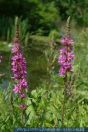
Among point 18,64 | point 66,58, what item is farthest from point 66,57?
point 18,64

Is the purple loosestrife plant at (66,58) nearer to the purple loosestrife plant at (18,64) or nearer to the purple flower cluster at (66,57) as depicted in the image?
the purple flower cluster at (66,57)

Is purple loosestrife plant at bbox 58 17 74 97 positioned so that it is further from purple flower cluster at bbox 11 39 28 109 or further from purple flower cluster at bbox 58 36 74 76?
purple flower cluster at bbox 11 39 28 109

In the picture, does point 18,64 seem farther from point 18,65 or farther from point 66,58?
point 66,58

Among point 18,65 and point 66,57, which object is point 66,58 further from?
point 18,65

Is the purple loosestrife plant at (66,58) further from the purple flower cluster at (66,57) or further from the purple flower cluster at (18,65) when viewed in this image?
the purple flower cluster at (18,65)

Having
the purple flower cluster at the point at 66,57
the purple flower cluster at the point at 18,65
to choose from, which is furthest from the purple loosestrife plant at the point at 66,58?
the purple flower cluster at the point at 18,65

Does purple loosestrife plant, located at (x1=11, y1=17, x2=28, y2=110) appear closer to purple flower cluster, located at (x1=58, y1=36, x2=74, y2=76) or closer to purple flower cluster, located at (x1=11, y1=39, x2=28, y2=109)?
purple flower cluster, located at (x1=11, y1=39, x2=28, y2=109)

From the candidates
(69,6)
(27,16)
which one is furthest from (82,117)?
(69,6)

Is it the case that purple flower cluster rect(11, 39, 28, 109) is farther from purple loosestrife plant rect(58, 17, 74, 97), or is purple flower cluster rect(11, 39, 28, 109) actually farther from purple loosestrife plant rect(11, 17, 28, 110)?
purple loosestrife plant rect(58, 17, 74, 97)

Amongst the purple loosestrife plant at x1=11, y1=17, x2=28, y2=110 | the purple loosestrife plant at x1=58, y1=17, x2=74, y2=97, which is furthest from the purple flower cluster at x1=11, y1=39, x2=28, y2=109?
the purple loosestrife plant at x1=58, y1=17, x2=74, y2=97

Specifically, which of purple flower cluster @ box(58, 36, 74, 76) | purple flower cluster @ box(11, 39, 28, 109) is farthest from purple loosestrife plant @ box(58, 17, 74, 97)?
purple flower cluster @ box(11, 39, 28, 109)

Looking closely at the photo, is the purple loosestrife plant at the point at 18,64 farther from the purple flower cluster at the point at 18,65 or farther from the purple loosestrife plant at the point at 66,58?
the purple loosestrife plant at the point at 66,58

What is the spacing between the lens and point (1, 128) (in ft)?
18.5

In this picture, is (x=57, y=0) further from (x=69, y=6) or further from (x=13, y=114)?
(x=13, y=114)
